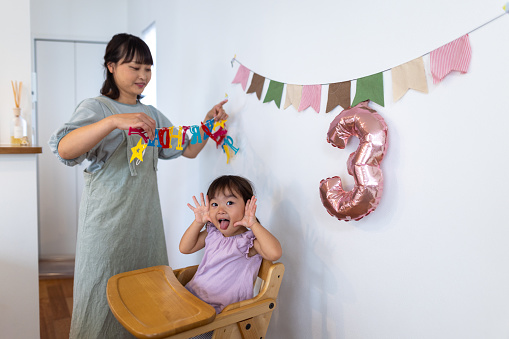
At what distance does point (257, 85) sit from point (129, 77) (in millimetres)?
510

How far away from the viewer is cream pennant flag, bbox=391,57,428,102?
1069mm

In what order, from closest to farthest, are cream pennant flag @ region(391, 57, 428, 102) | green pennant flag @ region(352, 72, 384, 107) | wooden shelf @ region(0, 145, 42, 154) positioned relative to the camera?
cream pennant flag @ region(391, 57, 428, 102), green pennant flag @ region(352, 72, 384, 107), wooden shelf @ region(0, 145, 42, 154)

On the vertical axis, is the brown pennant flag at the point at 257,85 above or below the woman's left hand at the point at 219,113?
above

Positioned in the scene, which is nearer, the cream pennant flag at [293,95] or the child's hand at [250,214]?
the child's hand at [250,214]

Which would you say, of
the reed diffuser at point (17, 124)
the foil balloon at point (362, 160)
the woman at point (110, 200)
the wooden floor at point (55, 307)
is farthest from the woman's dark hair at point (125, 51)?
the wooden floor at point (55, 307)

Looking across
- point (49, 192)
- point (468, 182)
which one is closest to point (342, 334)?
point (468, 182)

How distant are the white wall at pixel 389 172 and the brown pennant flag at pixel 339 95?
0.02m

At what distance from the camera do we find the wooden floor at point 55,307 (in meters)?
2.64

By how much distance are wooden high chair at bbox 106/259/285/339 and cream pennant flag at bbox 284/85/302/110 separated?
1.84ft

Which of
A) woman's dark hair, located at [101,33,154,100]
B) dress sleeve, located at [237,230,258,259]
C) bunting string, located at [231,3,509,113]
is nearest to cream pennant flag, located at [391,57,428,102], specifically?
bunting string, located at [231,3,509,113]

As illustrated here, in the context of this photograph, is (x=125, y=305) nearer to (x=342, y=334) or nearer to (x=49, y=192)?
(x=342, y=334)

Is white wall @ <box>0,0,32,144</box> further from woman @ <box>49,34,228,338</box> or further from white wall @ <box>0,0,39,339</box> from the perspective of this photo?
woman @ <box>49,34,228,338</box>

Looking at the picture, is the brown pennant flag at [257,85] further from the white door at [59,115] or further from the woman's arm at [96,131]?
the white door at [59,115]

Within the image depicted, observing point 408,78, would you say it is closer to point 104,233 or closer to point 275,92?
point 275,92
